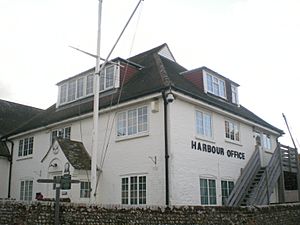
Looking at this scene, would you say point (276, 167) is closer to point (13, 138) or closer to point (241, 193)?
point (241, 193)

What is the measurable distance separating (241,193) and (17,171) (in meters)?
14.7

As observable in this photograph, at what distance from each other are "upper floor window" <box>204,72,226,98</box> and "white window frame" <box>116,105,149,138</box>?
476cm

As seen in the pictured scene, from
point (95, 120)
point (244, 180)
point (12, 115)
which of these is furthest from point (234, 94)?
point (12, 115)

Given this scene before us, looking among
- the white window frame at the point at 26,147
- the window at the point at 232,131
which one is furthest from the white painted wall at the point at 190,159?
the white window frame at the point at 26,147

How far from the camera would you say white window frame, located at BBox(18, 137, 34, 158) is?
77.9 feet

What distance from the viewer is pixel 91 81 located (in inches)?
858

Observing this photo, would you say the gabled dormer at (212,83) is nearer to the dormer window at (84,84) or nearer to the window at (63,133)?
the dormer window at (84,84)

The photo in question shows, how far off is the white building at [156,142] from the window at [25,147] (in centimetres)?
62

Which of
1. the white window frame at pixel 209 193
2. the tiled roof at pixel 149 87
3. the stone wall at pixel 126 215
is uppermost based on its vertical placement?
the tiled roof at pixel 149 87

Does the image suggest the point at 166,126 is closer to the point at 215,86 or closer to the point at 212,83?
the point at 212,83

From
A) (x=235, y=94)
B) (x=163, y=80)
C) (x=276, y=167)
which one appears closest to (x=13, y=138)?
(x=163, y=80)

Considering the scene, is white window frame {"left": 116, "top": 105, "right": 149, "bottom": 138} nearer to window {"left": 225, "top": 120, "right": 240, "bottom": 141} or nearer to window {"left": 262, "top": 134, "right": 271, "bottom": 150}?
window {"left": 225, "top": 120, "right": 240, "bottom": 141}

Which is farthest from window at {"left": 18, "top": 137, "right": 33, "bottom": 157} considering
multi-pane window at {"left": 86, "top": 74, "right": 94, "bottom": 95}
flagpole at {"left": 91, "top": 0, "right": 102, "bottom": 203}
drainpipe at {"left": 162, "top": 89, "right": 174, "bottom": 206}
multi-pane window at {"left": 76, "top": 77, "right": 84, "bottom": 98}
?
drainpipe at {"left": 162, "top": 89, "right": 174, "bottom": 206}

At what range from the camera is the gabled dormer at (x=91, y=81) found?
65.9 feet
